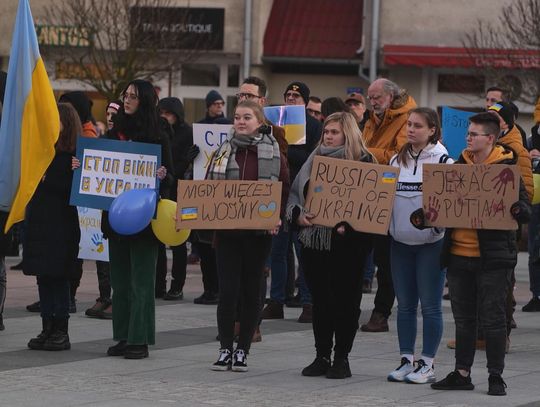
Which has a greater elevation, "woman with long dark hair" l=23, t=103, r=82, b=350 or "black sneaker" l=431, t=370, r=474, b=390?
"woman with long dark hair" l=23, t=103, r=82, b=350

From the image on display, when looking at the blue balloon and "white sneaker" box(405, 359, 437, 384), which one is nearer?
"white sneaker" box(405, 359, 437, 384)

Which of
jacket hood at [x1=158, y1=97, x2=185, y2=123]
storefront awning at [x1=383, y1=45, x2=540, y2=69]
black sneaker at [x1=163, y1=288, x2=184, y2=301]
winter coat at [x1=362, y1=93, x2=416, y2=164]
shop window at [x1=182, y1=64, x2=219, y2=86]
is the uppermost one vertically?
storefront awning at [x1=383, y1=45, x2=540, y2=69]

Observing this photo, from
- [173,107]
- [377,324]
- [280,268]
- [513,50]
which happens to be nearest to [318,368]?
[377,324]

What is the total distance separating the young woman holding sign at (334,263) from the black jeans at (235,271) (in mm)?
357

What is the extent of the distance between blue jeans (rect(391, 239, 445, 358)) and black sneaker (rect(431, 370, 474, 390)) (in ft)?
1.03

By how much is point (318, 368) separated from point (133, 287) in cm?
151

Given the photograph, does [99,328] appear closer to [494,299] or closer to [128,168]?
[128,168]

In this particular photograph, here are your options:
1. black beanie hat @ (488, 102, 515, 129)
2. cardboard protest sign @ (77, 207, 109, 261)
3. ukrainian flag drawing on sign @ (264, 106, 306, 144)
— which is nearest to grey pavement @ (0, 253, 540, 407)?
cardboard protest sign @ (77, 207, 109, 261)

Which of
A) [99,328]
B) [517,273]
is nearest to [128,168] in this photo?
[99,328]

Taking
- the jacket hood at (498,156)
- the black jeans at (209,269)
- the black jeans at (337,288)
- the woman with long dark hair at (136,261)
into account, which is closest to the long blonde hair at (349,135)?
the black jeans at (337,288)

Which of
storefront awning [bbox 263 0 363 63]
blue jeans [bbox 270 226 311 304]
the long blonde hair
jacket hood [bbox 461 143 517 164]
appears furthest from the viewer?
storefront awning [bbox 263 0 363 63]

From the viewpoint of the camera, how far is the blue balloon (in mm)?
9969

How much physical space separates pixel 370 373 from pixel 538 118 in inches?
161

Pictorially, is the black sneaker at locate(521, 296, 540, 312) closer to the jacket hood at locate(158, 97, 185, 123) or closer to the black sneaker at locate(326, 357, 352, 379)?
the jacket hood at locate(158, 97, 185, 123)
